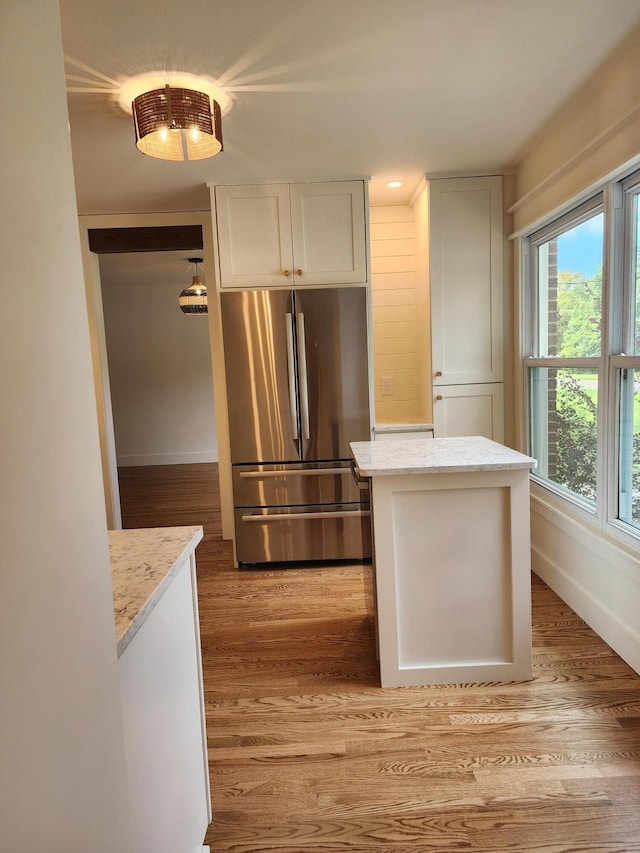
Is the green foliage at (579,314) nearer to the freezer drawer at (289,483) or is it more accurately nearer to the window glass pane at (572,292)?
the window glass pane at (572,292)

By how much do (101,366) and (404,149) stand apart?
2505 millimetres

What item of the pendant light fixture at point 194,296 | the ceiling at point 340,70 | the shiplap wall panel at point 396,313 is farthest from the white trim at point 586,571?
the pendant light fixture at point 194,296

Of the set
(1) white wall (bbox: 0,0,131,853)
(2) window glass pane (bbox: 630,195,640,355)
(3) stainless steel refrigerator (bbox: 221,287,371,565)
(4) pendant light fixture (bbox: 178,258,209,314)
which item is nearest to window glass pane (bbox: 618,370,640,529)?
(2) window glass pane (bbox: 630,195,640,355)

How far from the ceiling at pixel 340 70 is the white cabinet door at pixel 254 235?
21 cm

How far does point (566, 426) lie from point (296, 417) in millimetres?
1554

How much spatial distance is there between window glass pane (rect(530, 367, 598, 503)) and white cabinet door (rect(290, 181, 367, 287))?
131 centimetres

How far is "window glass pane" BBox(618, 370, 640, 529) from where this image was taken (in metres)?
2.16

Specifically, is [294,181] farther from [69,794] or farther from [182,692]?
[69,794]

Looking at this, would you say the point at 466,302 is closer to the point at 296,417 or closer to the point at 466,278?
the point at 466,278

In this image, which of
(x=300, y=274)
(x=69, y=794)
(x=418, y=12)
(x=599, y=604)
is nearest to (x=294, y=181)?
(x=300, y=274)

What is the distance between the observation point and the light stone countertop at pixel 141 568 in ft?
2.84

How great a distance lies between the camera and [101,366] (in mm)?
3885

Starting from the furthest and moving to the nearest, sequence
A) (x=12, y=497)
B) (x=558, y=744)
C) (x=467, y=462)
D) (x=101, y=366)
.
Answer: (x=101, y=366) < (x=467, y=462) < (x=558, y=744) < (x=12, y=497)

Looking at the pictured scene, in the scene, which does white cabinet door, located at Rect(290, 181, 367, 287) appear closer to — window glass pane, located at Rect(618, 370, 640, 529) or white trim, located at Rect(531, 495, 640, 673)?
window glass pane, located at Rect(618, 370, 640, 529)
